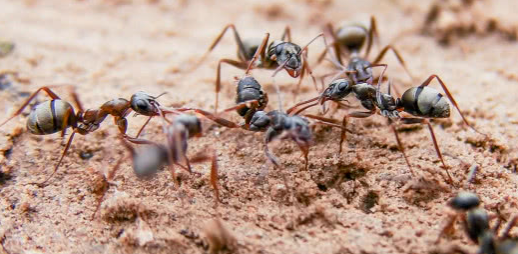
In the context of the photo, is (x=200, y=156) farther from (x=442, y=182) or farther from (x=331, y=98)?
(x=442, y=182)

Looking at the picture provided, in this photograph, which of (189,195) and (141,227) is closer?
(141,227)

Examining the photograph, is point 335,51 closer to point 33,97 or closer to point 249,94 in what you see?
point 249,94

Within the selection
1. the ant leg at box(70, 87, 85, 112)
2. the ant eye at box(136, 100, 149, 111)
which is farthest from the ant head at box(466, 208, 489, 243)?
the ant leg at box(70, 87, 85, 112)

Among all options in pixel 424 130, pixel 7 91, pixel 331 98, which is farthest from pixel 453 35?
pixel 7 91

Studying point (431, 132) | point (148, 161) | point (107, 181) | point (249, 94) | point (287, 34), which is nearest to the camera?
point (148, 161)

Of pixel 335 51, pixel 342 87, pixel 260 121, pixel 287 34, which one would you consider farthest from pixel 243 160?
pixel 335 51

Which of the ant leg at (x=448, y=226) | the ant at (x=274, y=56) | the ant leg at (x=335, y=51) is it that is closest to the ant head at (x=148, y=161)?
the ant at (x=274, y=56)

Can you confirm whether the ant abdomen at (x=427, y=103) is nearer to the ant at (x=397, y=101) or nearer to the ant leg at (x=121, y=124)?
the ant at (x=397, y=101)

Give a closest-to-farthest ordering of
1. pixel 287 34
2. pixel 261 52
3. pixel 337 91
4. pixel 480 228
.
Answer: pixel 480 228, pixel 337 91, pixel 261 52, pixel 287 34

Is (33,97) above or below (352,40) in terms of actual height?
below
